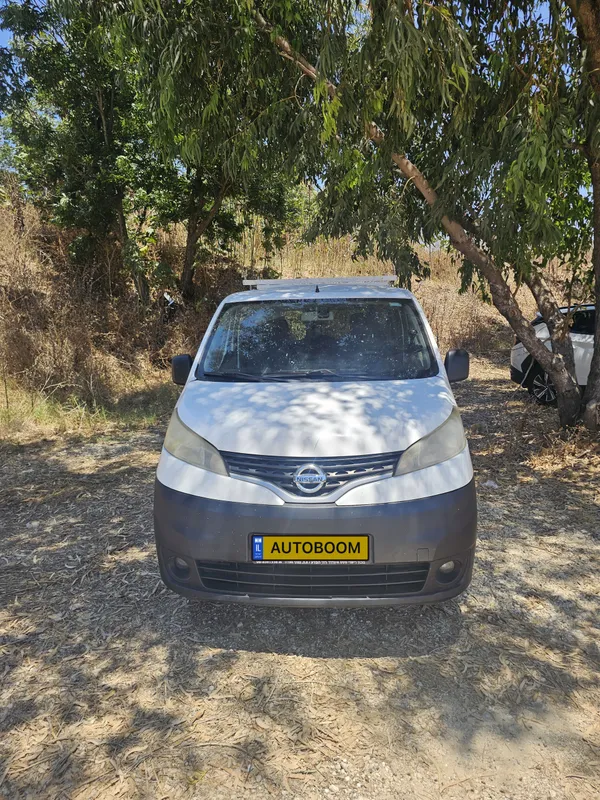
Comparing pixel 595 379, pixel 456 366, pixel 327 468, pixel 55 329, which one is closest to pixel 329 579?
pixel 327 468

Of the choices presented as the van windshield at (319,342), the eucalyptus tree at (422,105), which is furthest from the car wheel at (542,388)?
the van windshield at (319,342)

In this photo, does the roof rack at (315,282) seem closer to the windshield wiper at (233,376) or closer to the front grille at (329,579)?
the windshield wiper at (233,376)

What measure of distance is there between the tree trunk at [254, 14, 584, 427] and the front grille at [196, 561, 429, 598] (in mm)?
4116

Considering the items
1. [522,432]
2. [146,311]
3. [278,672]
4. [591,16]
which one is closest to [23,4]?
[146,311]

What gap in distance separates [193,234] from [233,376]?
9725mm

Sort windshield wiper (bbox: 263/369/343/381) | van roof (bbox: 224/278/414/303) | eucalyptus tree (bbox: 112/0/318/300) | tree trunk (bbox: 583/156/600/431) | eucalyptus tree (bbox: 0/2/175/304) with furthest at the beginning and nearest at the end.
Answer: eucalyptus tree (bbox: 0/2/175/304)
tree trunk (bbox: 583/156/600/431)
eucalyptus tree (bbox: 112/0/318/300)
van roof (bbox: 224/278/414/303)
windshield wiper (bbox: 263/369/343/381)

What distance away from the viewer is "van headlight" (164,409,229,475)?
283 cm

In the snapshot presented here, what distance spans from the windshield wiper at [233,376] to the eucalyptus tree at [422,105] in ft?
7.70

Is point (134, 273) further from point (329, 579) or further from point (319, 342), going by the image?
point (329, 579)

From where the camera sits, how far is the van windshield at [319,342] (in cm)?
363

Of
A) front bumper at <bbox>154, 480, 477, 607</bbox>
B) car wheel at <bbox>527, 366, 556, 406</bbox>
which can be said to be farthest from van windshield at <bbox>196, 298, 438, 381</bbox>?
car wheel at <bbox>527, 366, 556, 406</bbox>

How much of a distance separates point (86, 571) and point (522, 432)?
5270mm

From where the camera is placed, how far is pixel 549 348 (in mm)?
8016

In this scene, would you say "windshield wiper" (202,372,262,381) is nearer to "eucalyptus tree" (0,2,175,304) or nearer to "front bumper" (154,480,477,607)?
"front bumper" (154,480,477,607)
